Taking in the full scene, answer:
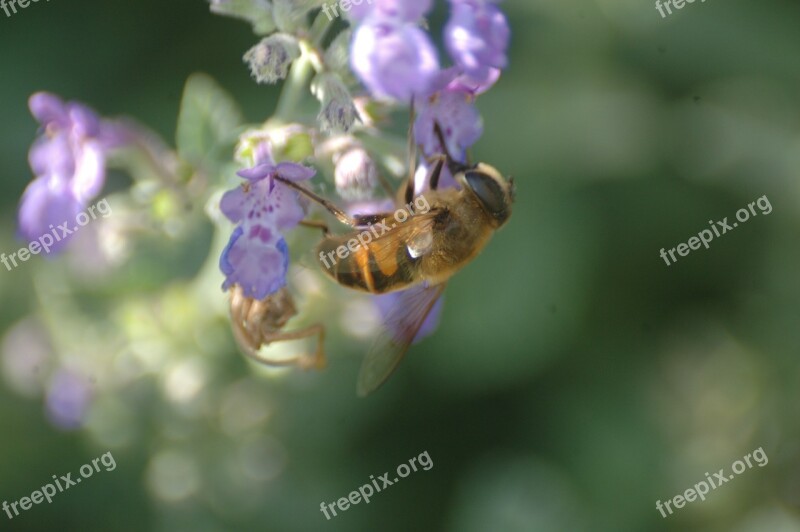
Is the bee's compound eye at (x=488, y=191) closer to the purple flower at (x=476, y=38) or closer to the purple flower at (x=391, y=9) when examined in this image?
the purple flower at (x=476, y=38)

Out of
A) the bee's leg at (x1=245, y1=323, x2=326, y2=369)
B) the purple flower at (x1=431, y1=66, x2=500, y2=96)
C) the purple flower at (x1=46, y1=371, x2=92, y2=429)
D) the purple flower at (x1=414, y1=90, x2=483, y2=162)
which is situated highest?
the purple flower at (x1=431, y1=66, x2=500, y2=96)

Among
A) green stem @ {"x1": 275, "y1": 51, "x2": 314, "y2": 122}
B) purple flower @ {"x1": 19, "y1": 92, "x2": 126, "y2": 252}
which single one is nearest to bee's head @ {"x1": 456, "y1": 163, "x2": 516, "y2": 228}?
green stem @ {"x1": 275, "y1": 51, "x2": 314, "y2": 122}

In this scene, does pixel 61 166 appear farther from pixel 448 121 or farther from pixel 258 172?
pixel 448 121

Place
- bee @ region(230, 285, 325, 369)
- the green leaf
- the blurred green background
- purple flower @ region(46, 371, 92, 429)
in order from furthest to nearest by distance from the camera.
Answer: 1. the blurred green background
2. purple flower @ region(46, 371, 92, 429)
3. the green leaf
4. bee @ region(230, 285, 325, 369)

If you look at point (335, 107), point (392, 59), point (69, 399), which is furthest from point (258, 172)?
point (69, 399)

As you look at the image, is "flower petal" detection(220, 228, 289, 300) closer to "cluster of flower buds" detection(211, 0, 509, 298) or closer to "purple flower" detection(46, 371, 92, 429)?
"cluster of flower buds" detection(211, 0, 509, 298)

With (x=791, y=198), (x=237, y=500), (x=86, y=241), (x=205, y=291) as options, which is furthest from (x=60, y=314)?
(x=791, y=198)
